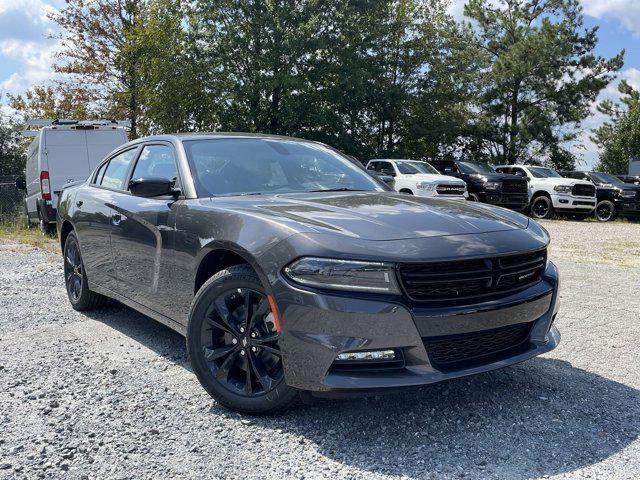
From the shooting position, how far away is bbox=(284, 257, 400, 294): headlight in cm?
278

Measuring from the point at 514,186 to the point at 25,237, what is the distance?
47.7 ft

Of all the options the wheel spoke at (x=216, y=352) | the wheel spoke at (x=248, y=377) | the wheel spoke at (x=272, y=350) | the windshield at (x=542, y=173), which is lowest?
the wheel spoke at (x=248, y=377)

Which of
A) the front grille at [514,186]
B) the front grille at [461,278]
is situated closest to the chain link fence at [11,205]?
the front grille at [514,186]

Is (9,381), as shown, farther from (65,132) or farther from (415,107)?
(415,107)

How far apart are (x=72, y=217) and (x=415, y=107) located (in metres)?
29.1

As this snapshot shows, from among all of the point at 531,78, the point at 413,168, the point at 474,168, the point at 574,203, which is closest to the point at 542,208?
the point at 574,203

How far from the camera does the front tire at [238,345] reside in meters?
3.10

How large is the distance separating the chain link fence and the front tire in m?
15.6

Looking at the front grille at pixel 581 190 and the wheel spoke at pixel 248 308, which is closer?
the wheel spoke at pixel 248 308

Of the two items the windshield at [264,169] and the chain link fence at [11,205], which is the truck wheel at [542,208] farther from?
the windshield at [264,169]

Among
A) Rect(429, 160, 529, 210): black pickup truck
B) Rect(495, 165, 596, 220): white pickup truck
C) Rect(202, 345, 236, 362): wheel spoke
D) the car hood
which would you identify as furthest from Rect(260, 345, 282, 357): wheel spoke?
Rect(495, 165, 596, 220): white pickup truck

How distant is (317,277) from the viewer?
2.82 meters

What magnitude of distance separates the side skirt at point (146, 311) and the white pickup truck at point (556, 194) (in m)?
17.5

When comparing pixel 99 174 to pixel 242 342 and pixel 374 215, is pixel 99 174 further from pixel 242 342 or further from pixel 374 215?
pixel 374 215
